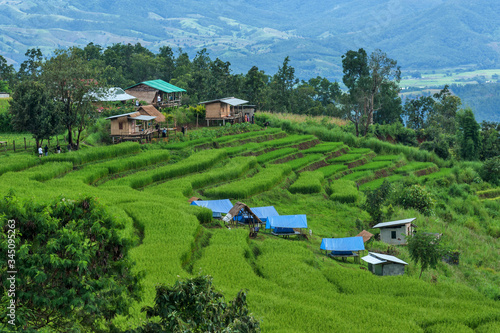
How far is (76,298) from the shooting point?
9.69 m

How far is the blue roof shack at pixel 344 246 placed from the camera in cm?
2501

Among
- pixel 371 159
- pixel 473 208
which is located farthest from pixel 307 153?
pixel 473 208

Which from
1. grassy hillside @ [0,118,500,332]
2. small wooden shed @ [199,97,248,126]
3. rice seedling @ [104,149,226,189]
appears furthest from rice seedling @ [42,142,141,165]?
small wooden shed @ [199,97,248,126]

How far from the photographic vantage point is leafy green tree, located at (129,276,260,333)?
10.0 m

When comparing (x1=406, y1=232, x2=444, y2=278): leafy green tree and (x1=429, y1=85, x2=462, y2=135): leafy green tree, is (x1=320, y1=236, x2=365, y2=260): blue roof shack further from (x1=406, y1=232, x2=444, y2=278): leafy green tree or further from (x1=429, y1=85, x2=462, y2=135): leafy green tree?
(x1=429, y1=85, x2=462, y2=135): leafy green tree

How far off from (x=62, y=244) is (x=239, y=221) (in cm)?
1916

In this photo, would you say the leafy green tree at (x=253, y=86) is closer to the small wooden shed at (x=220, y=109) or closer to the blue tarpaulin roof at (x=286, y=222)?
the small wooden shed at (x=220, y=109)

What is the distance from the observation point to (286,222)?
2750 cm

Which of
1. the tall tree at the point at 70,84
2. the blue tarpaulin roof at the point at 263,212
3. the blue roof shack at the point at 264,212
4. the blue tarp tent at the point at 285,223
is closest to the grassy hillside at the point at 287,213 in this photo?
the blue tarp tent at the point at 285,223

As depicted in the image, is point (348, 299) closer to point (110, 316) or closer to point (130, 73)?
point (110, 316)

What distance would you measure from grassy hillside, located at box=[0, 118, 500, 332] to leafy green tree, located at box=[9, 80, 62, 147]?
8.57ft

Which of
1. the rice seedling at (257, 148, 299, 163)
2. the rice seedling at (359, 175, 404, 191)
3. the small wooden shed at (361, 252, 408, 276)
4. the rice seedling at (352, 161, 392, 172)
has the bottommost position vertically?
the small wooden shed at (361, 252, 408, 276)

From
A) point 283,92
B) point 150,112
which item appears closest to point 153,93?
point 150,112

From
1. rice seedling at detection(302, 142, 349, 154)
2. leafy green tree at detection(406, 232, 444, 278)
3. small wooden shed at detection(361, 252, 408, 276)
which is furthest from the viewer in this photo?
rice seedling at detection(302, 142, 349, 154)
